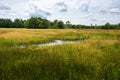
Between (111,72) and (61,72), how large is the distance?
1.73m

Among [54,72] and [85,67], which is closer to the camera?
[54,72]

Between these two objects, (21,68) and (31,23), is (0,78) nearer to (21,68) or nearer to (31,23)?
(21,68)

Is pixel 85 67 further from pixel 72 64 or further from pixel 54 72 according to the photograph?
pixel 54 72

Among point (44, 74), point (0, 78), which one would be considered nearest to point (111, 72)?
point (44, 74)

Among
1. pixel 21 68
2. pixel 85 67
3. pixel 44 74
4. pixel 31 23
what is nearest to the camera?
pixel 44 74

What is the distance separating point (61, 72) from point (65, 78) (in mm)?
518

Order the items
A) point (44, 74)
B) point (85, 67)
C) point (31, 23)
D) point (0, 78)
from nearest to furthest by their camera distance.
Answer: point (0, 78) < point (44, 74) < point (85, 67) < point (31, 23)

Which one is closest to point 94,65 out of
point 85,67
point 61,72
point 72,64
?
point 85,67

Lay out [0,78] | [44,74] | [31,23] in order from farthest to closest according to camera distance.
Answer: [31,23]
[44,74]
[0,78]

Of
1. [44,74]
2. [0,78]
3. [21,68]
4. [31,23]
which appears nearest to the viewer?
[0,78]

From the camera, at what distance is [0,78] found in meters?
5.72

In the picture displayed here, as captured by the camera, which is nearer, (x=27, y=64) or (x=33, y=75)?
→ (x=33, y=75)

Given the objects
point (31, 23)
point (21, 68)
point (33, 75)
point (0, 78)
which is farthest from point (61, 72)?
point (31, 23)

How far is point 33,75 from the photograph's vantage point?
6.04 m
